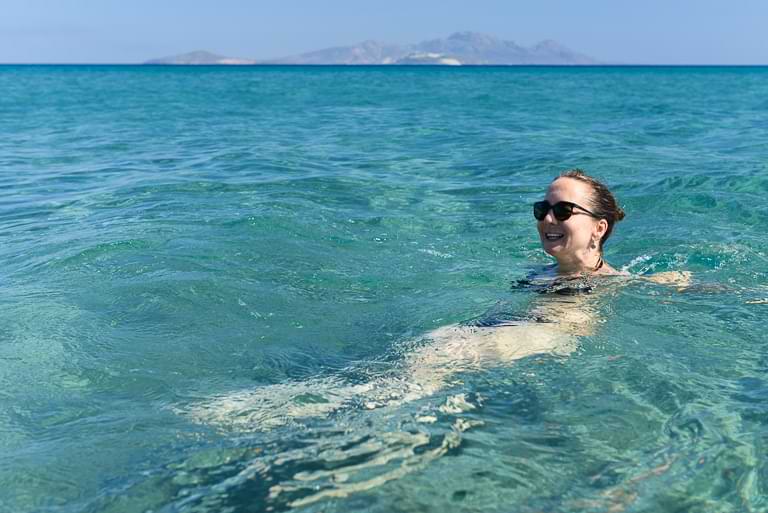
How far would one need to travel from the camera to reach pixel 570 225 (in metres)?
4.75

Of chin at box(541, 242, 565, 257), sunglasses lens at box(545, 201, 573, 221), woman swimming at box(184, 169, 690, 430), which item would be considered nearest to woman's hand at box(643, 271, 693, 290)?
woman swimming at box(184, 169, 690, 430)

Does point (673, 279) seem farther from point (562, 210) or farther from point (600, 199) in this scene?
point (562, 210)

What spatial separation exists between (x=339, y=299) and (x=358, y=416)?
2.43m

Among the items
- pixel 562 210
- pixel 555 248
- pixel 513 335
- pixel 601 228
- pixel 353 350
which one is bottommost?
pixel 353 350

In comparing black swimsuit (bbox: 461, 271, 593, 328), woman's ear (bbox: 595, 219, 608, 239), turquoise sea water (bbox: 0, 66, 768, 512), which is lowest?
turquoise sea water (bbox: 0, 66, 768, 512)

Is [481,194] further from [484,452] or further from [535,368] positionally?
[484,452]

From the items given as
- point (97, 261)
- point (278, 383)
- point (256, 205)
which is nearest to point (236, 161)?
point (256, 205)

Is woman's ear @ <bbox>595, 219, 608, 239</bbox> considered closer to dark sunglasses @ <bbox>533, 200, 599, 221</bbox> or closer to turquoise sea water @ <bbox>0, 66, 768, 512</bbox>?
dark sunglasses @ <bbox>533, 200, 599, 221</bbox>

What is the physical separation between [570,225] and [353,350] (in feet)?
5.05

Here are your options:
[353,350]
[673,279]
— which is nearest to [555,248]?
[673,279]

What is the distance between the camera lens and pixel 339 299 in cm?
584

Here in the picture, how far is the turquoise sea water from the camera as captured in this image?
2.99m

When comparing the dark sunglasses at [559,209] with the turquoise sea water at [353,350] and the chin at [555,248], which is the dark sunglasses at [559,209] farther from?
the turquoise sea water at [353,350]

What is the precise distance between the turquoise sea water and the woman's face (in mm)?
384
